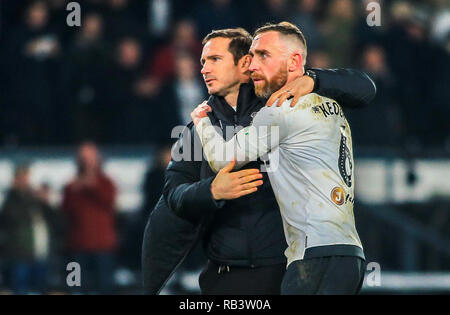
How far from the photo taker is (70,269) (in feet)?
34.9

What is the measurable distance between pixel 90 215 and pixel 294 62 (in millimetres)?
5763

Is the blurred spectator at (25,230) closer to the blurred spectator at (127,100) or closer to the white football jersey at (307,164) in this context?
the blurred spectator at (127,100)

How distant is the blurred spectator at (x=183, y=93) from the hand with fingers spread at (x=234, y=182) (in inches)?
234

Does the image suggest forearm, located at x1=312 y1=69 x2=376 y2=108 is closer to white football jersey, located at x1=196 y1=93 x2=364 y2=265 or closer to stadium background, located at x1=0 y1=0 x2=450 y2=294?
white football jersey, located at x1=196 y1=93 x2=364 y2=265

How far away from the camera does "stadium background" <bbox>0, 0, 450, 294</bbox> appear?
36.2ft

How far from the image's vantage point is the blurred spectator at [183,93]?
11.4 m

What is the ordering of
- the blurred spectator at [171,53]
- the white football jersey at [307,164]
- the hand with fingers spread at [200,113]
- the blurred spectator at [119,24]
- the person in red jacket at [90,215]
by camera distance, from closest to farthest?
the white football jersey at [307,164], the hand with fingers spread at [200,113], the person in red jacket at [90,215], the blurred spectator at [171,53], the blurred spectator at [119,24]

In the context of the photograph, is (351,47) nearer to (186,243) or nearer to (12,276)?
(12,276)

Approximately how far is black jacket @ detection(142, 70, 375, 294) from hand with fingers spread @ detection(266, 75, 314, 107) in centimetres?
9

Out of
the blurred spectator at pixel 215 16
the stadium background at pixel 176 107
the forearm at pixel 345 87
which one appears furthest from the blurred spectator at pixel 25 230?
the forearm at pixel 345 87

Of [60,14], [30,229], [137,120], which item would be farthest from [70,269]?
[60,14]

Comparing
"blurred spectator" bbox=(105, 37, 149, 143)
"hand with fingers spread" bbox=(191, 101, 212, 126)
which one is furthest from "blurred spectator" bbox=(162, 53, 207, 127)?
"hand with fingers spread" bbox=(191, 101, 212, 126)

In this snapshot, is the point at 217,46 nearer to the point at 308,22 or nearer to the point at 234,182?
the point at 234,182
